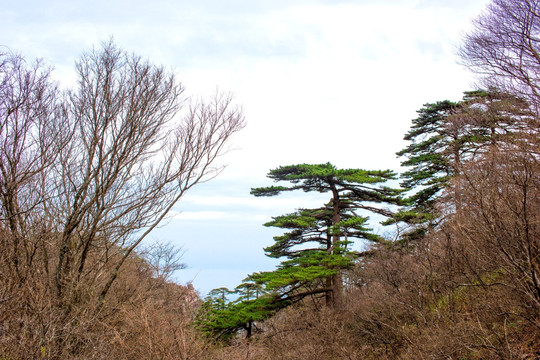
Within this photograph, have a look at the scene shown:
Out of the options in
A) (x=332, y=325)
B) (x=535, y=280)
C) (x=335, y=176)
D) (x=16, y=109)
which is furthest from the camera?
(x=335, y=176)

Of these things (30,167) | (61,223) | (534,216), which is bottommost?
(534,216)

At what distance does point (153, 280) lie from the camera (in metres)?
20.1

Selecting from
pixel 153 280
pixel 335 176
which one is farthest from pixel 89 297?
pixel 335 176

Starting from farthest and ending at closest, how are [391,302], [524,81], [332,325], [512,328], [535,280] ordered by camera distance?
[332,325] < [391,302] < [524,81] < [512,328] < [535,280]

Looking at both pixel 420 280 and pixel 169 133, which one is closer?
pixel 169 133

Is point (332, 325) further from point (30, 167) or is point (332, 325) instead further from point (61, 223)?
point (30, 167)

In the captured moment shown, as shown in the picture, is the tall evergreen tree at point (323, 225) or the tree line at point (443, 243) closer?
the tree line at point (443, 243)

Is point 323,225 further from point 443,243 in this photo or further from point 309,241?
point 443,243

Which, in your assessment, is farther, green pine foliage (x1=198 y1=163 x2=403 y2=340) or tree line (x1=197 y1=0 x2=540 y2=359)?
green pine foliage (x1=198 y1=163 x2=403 y2=340)

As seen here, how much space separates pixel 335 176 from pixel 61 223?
1366 cm

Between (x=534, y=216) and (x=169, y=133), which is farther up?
(x=169, y=133)

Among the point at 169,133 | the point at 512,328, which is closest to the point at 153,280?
the point at 169,133

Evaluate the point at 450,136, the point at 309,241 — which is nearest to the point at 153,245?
the point at 309,241

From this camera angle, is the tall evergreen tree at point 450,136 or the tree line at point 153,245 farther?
the tall evergreen tree at point 450,136
